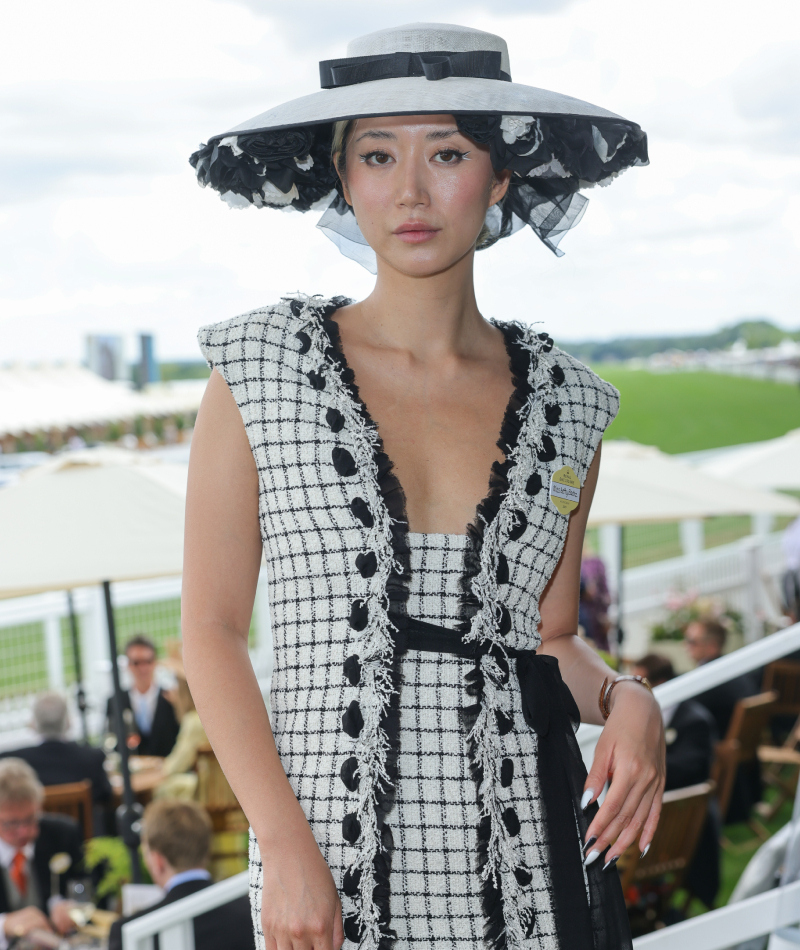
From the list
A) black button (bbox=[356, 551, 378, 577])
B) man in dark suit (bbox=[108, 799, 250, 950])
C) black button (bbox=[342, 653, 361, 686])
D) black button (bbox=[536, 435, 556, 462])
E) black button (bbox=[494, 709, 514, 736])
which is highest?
black button (bbox=[536, 435, 556, 462])

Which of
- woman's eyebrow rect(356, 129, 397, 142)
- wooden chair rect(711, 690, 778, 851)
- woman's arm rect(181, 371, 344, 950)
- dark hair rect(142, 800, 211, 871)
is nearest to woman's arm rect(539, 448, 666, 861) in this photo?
woman's arm rect(181, 371, 344, 950)

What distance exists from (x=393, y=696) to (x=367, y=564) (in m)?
0.13

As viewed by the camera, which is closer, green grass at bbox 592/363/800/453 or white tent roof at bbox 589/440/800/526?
white tent roof at bbox 589/440/800/526

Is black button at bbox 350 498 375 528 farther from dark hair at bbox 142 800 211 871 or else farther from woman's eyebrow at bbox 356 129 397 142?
dark hair at bbox 142 800 211 871

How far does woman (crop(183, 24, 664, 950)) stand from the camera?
94cm

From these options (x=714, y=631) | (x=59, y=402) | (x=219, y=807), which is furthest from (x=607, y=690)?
(x=59, y=402)

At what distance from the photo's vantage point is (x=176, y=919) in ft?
6.23

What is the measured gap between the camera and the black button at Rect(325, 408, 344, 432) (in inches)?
39.9

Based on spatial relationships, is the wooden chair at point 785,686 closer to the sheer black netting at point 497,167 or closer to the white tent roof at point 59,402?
the sheer black netting at point 497,167

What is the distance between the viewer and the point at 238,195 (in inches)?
46.8

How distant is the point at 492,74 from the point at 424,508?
47cm

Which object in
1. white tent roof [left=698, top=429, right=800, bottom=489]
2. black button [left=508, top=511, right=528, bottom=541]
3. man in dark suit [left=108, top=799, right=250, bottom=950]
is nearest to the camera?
black button [left=508, top=511, right=528, bottom=541]

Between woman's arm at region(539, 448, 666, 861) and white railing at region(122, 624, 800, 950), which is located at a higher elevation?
woman's arm at region(539, 448, 666, 861)

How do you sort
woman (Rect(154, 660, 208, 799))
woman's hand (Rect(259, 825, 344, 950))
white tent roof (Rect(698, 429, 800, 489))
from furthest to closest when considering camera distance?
1. white tent roof (Rect(698, 429, 800, 489))
2. woman (Rect(154, 660, 208, 799))
3. woman's hand (Rect(259, 825, 344, 950))
